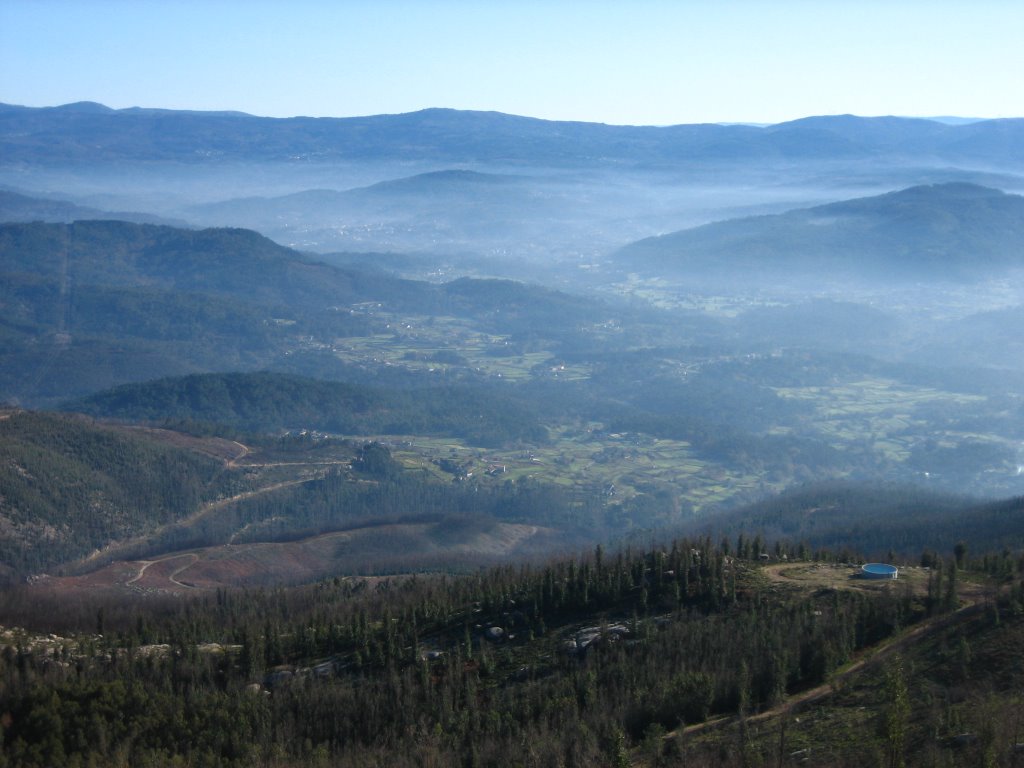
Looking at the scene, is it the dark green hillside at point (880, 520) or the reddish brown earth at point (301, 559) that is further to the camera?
the reddish brown earth at point (301, 559)

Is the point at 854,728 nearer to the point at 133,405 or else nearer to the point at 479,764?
the point at 479,764

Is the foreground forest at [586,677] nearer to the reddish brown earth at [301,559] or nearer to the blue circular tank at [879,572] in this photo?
the blue circular tank at [879,572]

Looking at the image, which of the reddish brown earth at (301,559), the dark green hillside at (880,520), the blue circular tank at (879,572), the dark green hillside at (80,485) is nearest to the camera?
the blue circular tank at (879,572)

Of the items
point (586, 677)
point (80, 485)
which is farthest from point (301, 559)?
point (586, 677)

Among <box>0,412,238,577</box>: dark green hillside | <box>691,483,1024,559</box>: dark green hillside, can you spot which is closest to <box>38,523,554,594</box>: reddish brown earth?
<box>0,412,238,577</box>: dark green hillside

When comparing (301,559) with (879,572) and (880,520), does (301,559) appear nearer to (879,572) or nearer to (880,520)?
(880,520)

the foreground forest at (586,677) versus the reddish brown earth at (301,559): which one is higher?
the foreground forest at (586,677)

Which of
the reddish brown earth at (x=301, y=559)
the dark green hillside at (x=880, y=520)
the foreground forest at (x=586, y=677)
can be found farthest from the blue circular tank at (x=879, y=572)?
the reddish brown earth at (x=301, y=559)

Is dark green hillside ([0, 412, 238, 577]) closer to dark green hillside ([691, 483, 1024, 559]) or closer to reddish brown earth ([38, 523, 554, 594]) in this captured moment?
reddish brown earth ([38, 523, 554, 594])
